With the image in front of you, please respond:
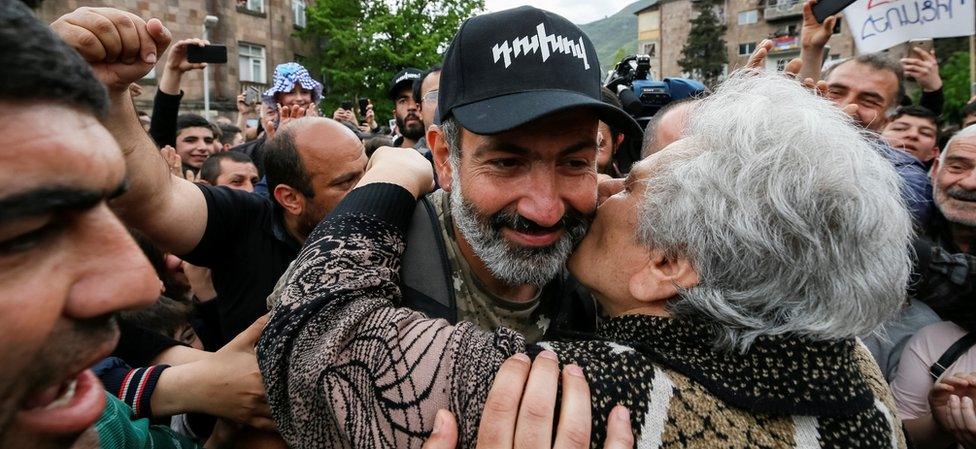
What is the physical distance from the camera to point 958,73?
17172mm

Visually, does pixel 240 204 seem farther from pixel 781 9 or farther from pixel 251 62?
pixel 781 9

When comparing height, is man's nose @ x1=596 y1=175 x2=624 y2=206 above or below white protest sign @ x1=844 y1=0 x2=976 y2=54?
below

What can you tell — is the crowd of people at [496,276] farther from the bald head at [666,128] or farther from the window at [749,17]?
the window at [749,17]

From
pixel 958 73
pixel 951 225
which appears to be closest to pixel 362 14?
pixel 958 73


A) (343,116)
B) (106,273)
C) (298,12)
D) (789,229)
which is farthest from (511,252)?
(298,12)

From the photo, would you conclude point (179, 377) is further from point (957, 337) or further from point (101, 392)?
point (957, 337)

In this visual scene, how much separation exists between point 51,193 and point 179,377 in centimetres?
136

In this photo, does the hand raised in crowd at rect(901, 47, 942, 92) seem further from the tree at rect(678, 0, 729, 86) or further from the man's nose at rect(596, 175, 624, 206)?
the tree at rect(678, 0, 729, 86)

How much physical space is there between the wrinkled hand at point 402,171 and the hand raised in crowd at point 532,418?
0.96 m

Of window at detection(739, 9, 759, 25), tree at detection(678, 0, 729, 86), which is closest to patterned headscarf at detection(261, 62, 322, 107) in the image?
tree at detection(678, 0, 729, 86)

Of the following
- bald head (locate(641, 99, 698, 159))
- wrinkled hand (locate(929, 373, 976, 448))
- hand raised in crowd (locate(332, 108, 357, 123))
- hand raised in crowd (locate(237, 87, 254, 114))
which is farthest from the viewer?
hand raised in crowd (locate(237, 87, 254, 114))

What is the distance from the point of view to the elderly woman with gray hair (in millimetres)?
1254

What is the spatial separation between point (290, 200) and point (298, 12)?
27074 mm

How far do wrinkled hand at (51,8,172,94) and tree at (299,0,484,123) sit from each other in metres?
25.4
